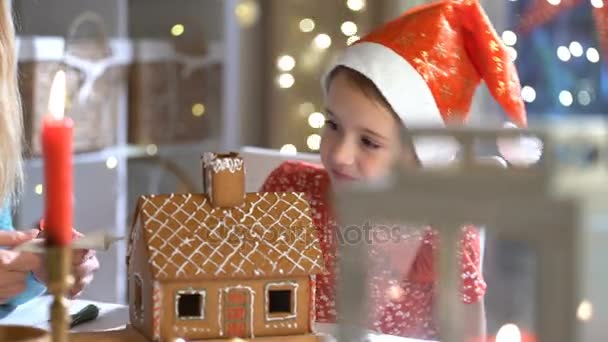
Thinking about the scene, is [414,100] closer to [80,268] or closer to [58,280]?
[80,268]

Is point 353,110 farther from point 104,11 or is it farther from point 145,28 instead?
point 145,28

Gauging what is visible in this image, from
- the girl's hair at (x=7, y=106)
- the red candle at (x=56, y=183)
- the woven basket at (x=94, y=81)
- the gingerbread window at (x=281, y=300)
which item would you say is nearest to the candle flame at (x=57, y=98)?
the red candle at (x=56, y=183)

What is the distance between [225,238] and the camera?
3.93 feet

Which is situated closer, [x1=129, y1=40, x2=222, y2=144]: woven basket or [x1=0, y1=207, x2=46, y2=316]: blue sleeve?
[x1=0, y1=207, x2=46, y2=316]: blue sleeve

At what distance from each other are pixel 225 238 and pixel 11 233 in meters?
0.29

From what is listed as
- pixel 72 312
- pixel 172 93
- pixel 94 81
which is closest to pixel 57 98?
pixel 72 312

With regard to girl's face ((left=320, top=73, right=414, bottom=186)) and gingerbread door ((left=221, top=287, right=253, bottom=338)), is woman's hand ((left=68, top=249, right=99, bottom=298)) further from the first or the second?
girl's face ((left=320, top=73, right=414, bottom=186))

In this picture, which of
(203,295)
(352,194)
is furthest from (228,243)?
(352,194)

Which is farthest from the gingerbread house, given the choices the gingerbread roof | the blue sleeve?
the blue sleeve

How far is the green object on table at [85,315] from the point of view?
1323mm

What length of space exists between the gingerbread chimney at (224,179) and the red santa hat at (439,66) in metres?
0.38

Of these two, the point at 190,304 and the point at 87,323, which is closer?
the point at 190,304

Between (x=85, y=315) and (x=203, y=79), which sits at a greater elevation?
(x=203, y=79)

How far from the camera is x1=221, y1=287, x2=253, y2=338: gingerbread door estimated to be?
1198mm
